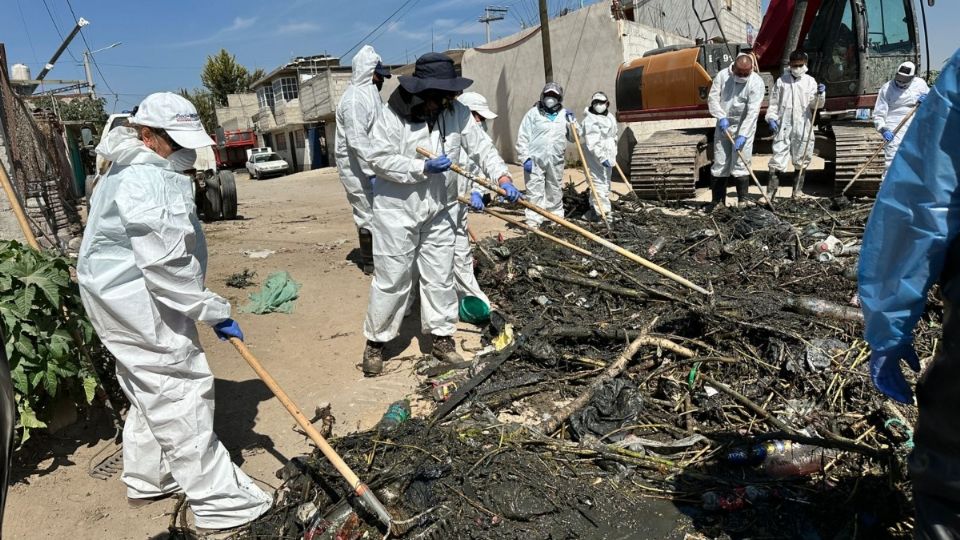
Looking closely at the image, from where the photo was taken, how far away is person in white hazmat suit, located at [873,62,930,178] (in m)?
8.14

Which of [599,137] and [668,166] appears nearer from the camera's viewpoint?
[599,137]

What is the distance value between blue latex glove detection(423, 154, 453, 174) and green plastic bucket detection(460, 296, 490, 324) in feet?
4.55

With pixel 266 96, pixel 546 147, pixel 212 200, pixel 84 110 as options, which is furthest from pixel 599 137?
pixel 266 96

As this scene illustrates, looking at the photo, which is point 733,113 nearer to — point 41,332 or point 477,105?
point 477,105

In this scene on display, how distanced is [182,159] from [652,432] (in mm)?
2599

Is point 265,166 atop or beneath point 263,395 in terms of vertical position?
atop

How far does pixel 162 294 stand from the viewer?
8.29ft

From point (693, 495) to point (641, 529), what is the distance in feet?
1.00

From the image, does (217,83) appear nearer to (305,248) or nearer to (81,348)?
(305,248)

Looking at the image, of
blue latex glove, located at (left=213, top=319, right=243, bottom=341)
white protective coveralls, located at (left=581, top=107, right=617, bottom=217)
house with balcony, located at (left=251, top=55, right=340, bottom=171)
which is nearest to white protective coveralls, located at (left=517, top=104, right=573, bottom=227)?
white protective coveralls, located at (left=581, top=107, right=617, bottom=217)

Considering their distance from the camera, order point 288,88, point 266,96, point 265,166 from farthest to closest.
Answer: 1. point 266,96
2. point 288,88
3. point 265,166

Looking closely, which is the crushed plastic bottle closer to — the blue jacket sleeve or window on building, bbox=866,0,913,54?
the blue jacket sleeve

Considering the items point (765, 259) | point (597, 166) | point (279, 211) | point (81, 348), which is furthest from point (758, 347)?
point (279, 211)

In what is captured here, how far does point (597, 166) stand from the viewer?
336 inches
